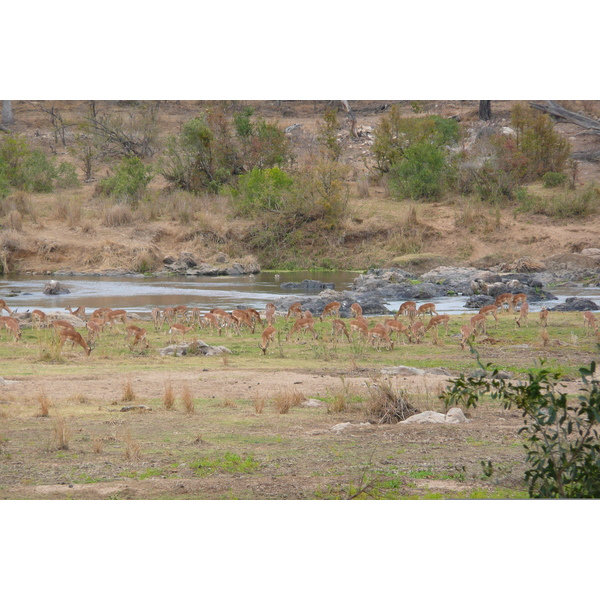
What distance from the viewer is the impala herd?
1513cm

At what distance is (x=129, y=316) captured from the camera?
19.7 m

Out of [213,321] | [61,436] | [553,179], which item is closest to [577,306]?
[213,321]

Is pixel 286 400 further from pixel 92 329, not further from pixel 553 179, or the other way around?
pixel 553 179

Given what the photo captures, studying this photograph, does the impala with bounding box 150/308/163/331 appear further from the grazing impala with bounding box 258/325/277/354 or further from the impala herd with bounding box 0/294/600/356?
the grazing impala with bounding box 258/325/277/354

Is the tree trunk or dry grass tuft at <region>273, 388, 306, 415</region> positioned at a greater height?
the tree trunk

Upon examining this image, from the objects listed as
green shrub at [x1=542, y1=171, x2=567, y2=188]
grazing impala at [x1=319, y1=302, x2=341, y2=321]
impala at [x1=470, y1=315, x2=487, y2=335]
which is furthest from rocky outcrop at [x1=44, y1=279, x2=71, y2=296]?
green shrub at [x1=542, y1=171, x2=567, y2=188]

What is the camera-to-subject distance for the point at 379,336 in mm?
15055

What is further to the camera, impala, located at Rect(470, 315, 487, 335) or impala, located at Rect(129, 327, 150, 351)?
impala, located at Rect(470, 315, 487, 335)

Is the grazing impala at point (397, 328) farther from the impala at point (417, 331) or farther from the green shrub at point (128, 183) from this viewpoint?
the green shrub at point (128, 183)

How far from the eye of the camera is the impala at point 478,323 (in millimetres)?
16125

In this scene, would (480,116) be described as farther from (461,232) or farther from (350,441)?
(350,441)

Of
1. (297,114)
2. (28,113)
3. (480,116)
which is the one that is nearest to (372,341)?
(480,116)

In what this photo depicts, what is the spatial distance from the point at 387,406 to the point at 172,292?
59.6 feet

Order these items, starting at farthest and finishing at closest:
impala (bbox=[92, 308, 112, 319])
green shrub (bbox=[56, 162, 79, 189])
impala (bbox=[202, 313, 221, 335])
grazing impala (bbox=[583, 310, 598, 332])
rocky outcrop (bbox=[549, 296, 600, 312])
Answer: green shrub (bbox=[56, 162, 79, 189]) → rocky outcrop (bbox=[549, 296, 600, 312]) → impala (bbox=[92, 308, 112, 319]) → impala (bbox=[202, 313, 221, 335]) → grazing impala (bbox=[583, 310, 598, 332])
